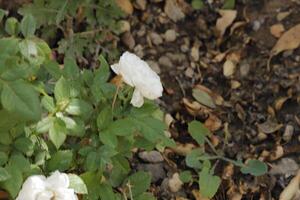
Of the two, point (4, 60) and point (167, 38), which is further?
point (167, 38)

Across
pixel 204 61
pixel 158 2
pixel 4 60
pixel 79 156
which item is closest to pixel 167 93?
Answer: pixel 204 61

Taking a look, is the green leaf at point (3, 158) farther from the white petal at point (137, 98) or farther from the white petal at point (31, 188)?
the white petal at point (137, 98)

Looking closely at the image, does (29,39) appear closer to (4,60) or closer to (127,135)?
(4,60)

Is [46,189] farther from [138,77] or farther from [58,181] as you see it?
[138,77]

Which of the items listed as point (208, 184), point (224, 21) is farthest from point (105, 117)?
point (224, 21)

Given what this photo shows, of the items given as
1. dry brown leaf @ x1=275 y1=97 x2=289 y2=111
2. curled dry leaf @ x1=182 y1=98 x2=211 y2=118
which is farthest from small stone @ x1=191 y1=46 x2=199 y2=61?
dry brown leaf @ x1=275 y1=97 x2=289 y2=111

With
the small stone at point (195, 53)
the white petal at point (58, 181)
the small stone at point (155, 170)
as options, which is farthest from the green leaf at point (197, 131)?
the white petal at point (58, 181)

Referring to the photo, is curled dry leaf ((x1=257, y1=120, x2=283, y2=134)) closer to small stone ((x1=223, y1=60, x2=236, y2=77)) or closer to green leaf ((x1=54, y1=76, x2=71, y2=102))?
small stone ((x1=223, y1=60, x2=236, y2=77))
